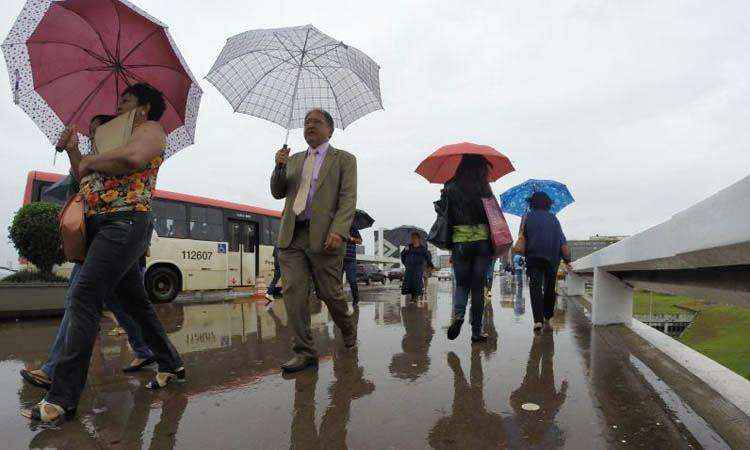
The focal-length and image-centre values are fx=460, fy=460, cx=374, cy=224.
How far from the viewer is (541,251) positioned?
18.6ft

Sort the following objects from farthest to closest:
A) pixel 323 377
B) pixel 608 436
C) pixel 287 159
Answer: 1. pixel 287 159
2. pixel 323 377
3. pixel 608 436

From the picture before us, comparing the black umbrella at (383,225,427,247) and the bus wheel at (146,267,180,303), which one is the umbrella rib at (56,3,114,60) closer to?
the bus wheel at (146,267,180,303)

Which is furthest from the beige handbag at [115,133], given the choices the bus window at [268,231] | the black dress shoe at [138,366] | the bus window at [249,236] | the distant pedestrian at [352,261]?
the bus window at [268,231]

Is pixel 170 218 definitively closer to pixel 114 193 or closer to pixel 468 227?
pixel 468 227

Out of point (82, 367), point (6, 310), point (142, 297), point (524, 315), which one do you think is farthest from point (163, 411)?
point (6, 310)

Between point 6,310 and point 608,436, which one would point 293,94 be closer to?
point 608,436

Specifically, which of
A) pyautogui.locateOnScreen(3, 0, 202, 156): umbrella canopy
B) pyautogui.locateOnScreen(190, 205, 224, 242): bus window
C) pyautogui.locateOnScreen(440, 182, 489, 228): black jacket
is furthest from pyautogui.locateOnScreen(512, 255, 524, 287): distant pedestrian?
pyautogui.locateOnScreen(3, 0, 202, 156): umbrella canopy

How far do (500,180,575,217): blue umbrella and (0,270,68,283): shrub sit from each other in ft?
27.0

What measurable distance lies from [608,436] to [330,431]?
1367mm

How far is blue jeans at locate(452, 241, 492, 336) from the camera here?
4672mm

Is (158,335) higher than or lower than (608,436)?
higher

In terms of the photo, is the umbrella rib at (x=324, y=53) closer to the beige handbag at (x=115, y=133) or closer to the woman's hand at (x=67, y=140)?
the beige handbag at (x=115, y=133)

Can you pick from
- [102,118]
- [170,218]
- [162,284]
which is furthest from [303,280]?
[170,218]

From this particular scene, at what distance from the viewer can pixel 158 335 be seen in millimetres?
3146
